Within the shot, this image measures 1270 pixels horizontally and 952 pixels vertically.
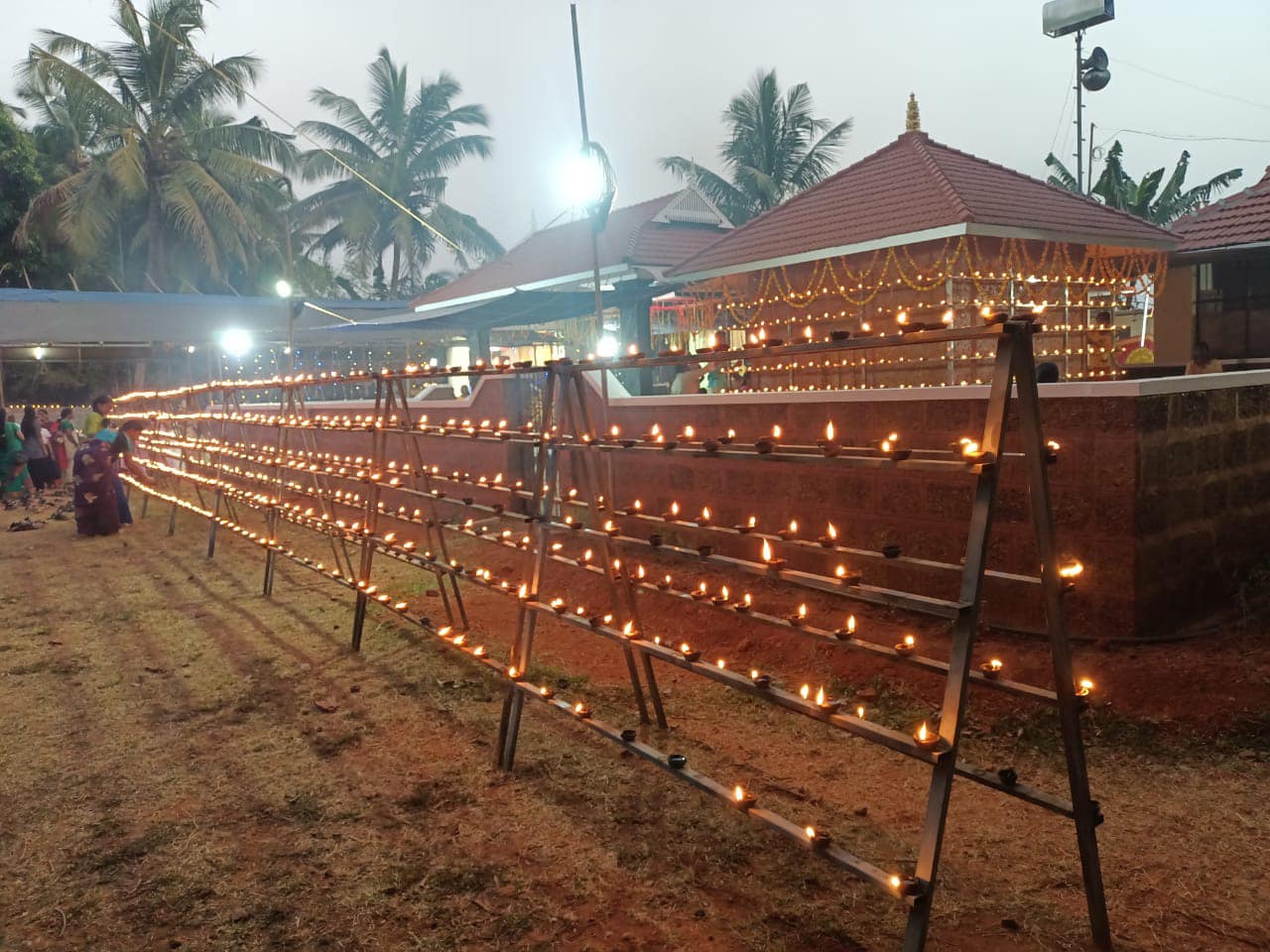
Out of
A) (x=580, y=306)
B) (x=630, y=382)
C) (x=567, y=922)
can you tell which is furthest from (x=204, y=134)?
(x=567, y=922)

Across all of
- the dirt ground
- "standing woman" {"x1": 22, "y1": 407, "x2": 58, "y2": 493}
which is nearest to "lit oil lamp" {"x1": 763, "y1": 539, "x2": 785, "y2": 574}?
the dirt ground

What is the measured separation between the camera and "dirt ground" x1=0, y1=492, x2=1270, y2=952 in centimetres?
286

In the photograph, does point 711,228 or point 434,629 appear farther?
point 711,228

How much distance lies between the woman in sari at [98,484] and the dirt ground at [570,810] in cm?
578

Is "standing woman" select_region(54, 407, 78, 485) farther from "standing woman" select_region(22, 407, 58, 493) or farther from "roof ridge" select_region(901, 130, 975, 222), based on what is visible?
"roof ridge" select_region(901, 130, 975, 222)

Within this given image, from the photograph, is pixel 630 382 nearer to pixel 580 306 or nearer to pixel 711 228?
pixel 580 306

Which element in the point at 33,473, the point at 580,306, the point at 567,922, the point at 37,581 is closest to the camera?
the point at 567,922

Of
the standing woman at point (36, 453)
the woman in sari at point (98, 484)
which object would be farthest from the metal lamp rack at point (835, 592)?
the standing woman at point (36, 453)

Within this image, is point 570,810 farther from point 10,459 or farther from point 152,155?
point 152,155

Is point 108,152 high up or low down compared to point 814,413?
up

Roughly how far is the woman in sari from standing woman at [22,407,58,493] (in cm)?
624

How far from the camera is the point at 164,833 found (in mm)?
3602

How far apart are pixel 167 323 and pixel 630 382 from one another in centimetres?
1403

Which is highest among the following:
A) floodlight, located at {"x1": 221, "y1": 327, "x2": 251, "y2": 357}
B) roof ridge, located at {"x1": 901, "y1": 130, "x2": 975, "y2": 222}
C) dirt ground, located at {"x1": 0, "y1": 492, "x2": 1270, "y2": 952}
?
roof ridge, located at {"x1": 901, "y1": 130, "x2": 975, "y2": 222}
